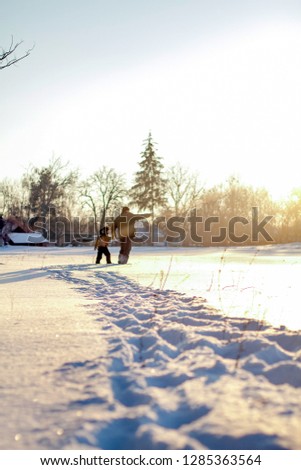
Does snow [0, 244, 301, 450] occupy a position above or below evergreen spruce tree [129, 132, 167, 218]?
below

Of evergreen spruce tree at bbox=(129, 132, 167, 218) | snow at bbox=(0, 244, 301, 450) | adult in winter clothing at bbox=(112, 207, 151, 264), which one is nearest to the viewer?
snow at bbox=(0, 244, 301, 450)

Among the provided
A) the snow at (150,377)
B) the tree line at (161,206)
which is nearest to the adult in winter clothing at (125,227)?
the snow at (150,377)

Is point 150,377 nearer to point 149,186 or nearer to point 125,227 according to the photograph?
point 125,227

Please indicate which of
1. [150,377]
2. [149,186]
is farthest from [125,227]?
[149,186]

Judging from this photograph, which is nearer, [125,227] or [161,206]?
[125,227]

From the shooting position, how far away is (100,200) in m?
62.2

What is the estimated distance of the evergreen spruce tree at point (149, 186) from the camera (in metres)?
46.6

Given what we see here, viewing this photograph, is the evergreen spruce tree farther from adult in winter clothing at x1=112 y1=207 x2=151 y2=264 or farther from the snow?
the snow

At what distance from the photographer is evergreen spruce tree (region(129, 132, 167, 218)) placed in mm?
46625

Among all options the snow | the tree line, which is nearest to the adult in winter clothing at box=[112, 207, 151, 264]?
the snow

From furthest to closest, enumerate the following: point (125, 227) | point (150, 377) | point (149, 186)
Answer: point (149, 186), point (125, 227), point (150, 377)

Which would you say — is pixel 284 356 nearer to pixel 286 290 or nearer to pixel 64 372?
pixel 64 372

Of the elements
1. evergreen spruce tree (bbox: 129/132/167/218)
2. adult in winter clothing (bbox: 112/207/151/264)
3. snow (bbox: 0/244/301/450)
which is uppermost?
evergreen spruce tree (bbox: 129/132/167/218)

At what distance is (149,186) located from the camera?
153ft
